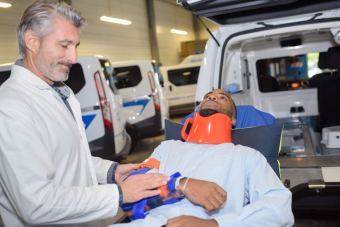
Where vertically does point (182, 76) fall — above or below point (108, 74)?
below

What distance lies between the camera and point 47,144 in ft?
5.65

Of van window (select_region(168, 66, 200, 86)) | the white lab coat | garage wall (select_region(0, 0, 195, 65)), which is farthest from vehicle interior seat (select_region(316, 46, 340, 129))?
van window (select_region(168, 66, 200, 86))

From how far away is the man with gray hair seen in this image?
5.08ft

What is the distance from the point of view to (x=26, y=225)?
5.92 ft

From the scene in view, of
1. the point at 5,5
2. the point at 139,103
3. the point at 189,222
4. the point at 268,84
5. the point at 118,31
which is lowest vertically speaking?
the point at 189,222

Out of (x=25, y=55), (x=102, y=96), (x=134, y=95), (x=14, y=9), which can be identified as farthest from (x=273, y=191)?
(x=14, y=9)

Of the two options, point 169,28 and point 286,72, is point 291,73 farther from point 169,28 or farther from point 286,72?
point 169,28

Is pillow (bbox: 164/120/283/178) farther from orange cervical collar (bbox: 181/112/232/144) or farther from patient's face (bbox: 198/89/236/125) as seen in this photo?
orange cervical collar (bbox: 181/112/232/144)

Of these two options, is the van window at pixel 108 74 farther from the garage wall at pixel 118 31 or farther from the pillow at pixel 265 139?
the pillow at pixel 265 139

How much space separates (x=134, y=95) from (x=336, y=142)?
5.46 m

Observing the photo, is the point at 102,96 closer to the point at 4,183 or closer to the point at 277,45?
the point at 277,45

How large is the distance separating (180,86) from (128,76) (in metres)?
5.44

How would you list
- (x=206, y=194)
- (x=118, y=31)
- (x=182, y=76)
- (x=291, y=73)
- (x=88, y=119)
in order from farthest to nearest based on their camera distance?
(x=182, y=76) < (x=118, y=31) < (x=88, y=119) < (x=291, y=73) < (x=206, y=194)

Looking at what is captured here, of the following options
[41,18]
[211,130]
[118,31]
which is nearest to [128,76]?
[118,31]
